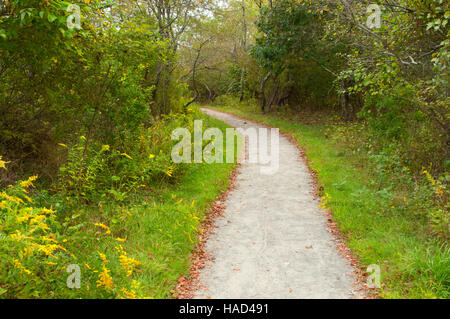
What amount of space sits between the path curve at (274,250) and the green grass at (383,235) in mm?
414

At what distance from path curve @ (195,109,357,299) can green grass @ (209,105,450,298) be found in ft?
1.36

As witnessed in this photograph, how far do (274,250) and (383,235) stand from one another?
1.81m

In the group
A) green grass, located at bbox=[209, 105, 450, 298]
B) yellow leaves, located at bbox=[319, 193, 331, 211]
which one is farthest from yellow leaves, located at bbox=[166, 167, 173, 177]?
green grass, located at bbox=[209, 105, 450, 298]

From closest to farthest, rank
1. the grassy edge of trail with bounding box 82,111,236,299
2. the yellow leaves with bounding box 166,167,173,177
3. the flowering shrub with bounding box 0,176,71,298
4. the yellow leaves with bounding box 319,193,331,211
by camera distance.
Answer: the flowering shrub with bounding box 0,176,71,298 < the grassy edge of trail with bounding box 82,111,236,299 < the yellow leaves with bounding box 319,193,331,211 < the yellow leaves with bounding box 166,167,173,177

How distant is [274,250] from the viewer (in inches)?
220

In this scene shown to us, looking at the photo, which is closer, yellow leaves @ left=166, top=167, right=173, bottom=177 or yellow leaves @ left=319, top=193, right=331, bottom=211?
yellow leaves @ left=319, top=193, right=331, bottom=211

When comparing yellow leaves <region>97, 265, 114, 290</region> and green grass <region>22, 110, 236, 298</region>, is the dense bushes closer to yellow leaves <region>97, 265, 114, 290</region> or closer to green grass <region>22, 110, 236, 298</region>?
green grass <region>22, 110, 236, 298</region>

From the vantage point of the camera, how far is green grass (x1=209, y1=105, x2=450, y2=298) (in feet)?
14.2

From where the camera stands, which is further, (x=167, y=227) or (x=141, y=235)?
(x=167, y=227)

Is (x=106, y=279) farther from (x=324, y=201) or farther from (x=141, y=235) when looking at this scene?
(x=324, y=201)

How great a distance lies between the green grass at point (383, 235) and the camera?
4340 millimetres

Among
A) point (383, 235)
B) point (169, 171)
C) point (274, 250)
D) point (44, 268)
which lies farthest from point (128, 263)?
point (383, 235)

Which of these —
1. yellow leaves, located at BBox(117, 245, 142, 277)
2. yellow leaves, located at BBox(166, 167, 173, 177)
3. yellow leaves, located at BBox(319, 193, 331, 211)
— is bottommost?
yellow leaves, located at BBox(117, 245, 142, 277)

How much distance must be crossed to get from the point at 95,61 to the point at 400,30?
22.2 ft
